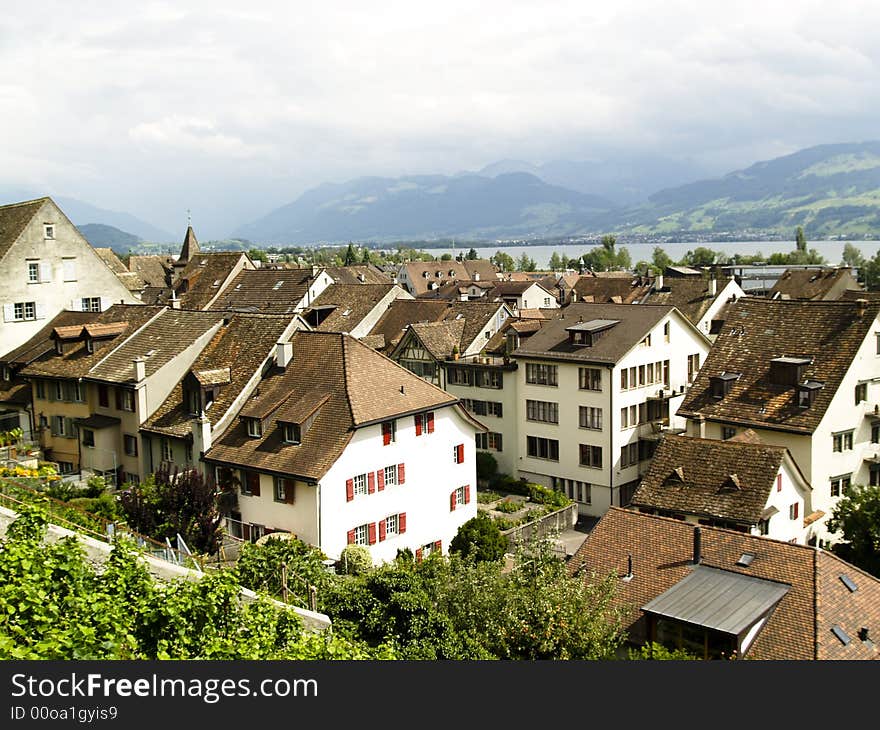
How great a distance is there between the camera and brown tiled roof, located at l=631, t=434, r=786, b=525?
38969 millimetres

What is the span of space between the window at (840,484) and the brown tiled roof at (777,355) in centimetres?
375

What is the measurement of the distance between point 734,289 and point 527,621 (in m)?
78.8

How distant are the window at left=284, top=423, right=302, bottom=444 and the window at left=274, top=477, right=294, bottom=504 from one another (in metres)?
1.98

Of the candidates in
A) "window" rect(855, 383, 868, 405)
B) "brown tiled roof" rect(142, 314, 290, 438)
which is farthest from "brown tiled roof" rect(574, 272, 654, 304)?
"brown tiled roof" rect(142, 314, 290, 438)

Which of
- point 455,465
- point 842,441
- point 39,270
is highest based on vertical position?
point 39,270

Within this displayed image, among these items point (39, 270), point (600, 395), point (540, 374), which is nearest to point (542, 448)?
point (540, 374)

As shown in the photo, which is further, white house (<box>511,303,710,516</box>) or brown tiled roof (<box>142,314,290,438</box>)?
white house (<box>511,303,710,516</box>)

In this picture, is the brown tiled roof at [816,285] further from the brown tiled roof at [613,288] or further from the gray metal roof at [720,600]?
the gray metal roof at [720,600]

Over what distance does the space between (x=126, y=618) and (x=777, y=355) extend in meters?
41.0

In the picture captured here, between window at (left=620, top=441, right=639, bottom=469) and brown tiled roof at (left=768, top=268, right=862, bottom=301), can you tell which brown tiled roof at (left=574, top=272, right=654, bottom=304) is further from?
window at (left=620, top=441, right=639, bottom=469)

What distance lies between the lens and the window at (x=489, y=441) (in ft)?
200

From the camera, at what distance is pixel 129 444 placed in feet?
154

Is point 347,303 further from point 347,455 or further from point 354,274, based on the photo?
point 354,274

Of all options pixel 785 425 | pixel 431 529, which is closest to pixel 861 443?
pixel 785 425
